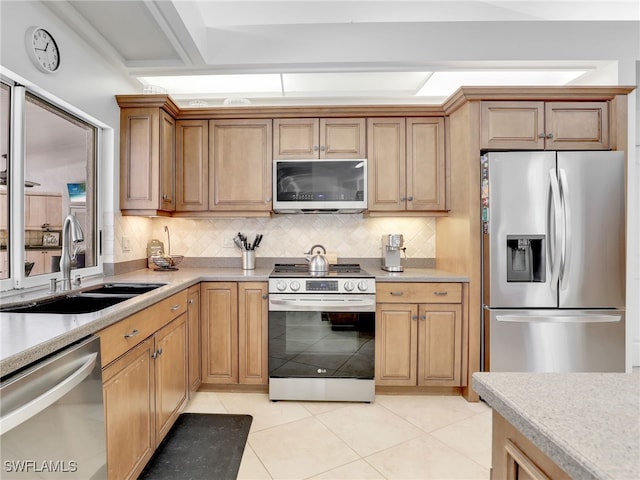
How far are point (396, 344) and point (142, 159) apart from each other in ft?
7.97

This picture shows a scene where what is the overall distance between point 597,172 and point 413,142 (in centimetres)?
130

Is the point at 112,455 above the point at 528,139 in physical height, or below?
below

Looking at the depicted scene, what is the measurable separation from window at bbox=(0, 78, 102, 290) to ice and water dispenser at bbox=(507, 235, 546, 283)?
288 cm

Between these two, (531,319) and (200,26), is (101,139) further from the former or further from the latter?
(531,319)

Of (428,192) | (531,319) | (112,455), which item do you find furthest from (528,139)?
(112,455)

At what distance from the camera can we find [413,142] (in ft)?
9.68

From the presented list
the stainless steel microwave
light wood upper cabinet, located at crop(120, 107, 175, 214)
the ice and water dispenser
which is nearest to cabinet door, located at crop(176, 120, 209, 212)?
light wood upper cabinet, located at crop(120, 107, 175, 214)

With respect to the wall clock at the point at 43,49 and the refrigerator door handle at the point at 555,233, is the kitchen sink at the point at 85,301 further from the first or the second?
the refrigerator door handle at the point at 555,233

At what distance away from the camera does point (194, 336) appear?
8.36 feet

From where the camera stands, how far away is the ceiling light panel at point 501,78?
9.64ft

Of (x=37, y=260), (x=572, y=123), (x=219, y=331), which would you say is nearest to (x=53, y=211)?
(x=37, y=260)

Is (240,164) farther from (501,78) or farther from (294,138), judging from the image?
(501,78)

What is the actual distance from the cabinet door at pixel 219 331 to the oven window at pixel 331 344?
36 cm

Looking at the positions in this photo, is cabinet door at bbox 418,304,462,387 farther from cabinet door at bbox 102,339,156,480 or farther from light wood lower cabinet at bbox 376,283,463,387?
cabinet door at bbox 102,339,156,480
